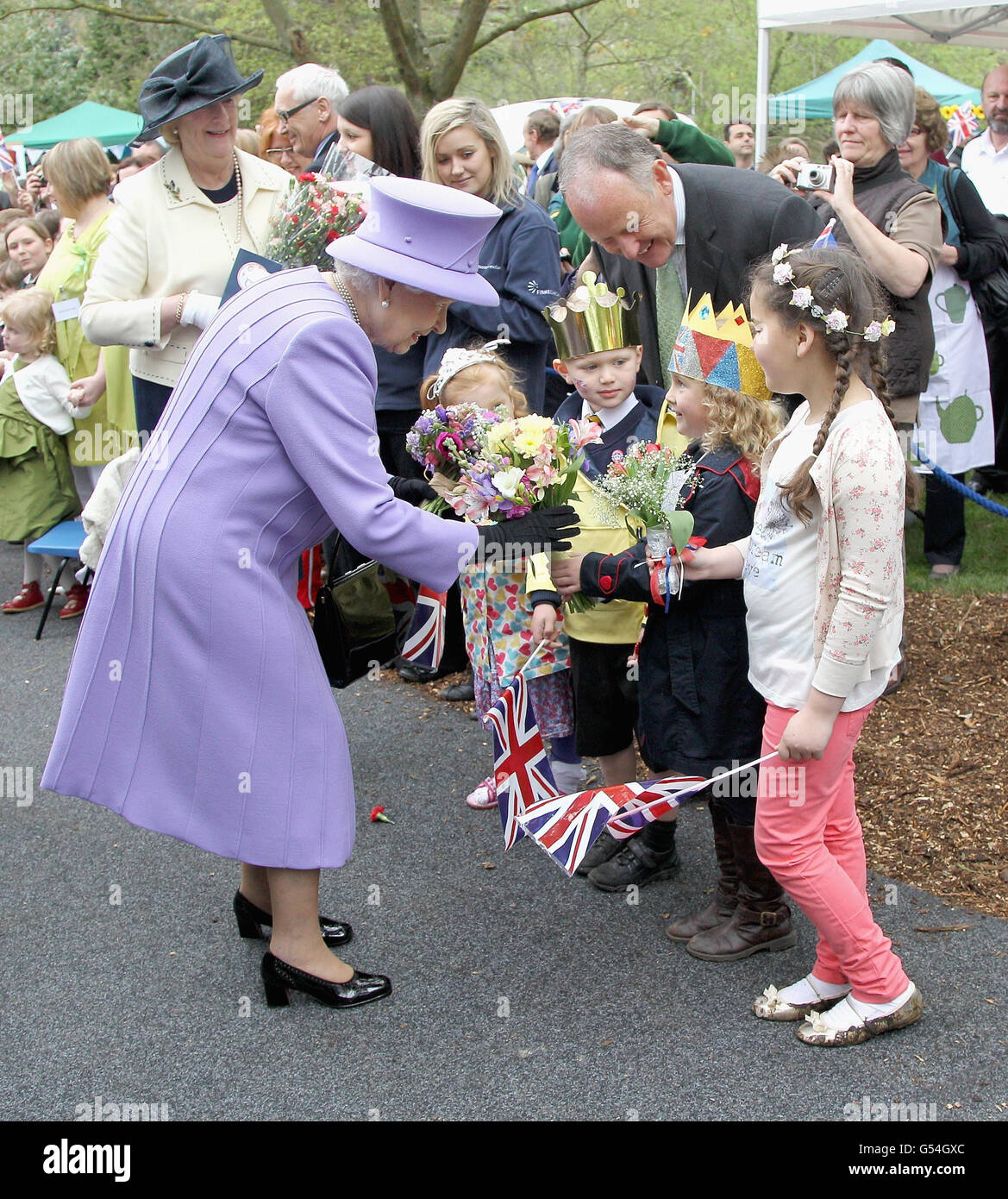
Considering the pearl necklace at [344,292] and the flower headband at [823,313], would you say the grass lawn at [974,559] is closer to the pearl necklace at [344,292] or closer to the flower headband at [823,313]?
the flower headband at [823,313]

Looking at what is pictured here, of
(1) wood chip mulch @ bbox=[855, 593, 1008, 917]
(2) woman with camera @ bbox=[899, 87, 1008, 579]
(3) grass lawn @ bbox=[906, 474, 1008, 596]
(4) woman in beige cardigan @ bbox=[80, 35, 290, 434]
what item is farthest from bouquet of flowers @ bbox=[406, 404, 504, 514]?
(2) woman with camera @ bbox=[899, 87, 1008, 579]

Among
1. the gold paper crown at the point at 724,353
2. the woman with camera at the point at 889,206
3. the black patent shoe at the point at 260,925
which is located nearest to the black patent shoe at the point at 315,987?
the black patent shoe at the point at 260,925

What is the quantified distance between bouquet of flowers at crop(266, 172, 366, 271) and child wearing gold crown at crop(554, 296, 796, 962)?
3.08ft

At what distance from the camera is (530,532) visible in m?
3.00

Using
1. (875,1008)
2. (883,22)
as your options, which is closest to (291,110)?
(875,1008)

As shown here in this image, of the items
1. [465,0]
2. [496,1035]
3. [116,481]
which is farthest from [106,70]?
[496,1035]

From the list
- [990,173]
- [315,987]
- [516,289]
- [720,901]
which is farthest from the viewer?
[990,173]

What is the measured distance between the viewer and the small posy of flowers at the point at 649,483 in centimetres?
301

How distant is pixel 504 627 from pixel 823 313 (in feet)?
5.27

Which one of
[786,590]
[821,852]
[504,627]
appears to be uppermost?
[786,590]

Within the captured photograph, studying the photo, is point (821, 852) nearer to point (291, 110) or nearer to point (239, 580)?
point (239, 580)

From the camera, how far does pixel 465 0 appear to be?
12578 millimetres

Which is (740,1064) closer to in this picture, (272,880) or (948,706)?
(272,880)

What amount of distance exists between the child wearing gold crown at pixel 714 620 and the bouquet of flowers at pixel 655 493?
7cm
